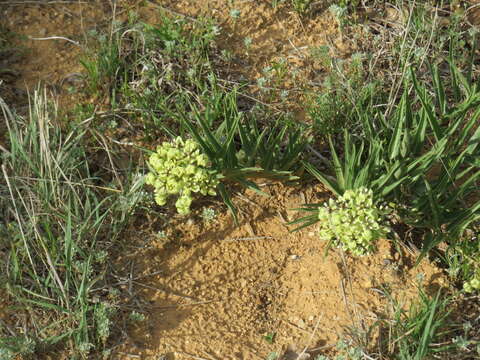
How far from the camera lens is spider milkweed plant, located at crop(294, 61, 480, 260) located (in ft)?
10.1

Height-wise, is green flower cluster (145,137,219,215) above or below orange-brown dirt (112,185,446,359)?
above

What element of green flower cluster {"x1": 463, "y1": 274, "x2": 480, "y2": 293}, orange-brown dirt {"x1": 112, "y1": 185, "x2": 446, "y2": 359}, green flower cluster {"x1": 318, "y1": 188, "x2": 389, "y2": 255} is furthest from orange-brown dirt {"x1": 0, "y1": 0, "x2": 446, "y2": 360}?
green flower cluster {"x1": 318, "y1": 188, "x2": 389, "y2": 255}

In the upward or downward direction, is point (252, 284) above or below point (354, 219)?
below

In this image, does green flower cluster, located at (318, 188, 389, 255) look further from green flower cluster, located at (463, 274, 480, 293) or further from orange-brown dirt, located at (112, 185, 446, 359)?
green flower cluster, located at (463, 274, 480, 293)

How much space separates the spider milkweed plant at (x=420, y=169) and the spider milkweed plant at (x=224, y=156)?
19cm

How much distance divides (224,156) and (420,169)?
1011 mm

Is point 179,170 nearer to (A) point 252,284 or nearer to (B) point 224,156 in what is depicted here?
(B) point 224,156

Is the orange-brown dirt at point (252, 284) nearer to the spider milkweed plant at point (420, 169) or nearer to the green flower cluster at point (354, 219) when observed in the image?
the spider milkweed plant at point (420, 169)

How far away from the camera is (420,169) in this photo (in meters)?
3.08

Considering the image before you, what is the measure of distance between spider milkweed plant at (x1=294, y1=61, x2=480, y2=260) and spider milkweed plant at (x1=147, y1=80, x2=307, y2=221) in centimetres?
19

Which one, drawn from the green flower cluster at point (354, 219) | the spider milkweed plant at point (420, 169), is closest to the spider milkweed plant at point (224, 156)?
the spider milkweed plant at point (420, 169)

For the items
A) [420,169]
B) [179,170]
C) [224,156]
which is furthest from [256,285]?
[420,169]

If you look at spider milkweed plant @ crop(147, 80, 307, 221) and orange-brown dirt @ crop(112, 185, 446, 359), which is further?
orange-brown dirt @ crop(112, 185, 446, 359)

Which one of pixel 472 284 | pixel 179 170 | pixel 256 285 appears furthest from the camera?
pixel 256 285
